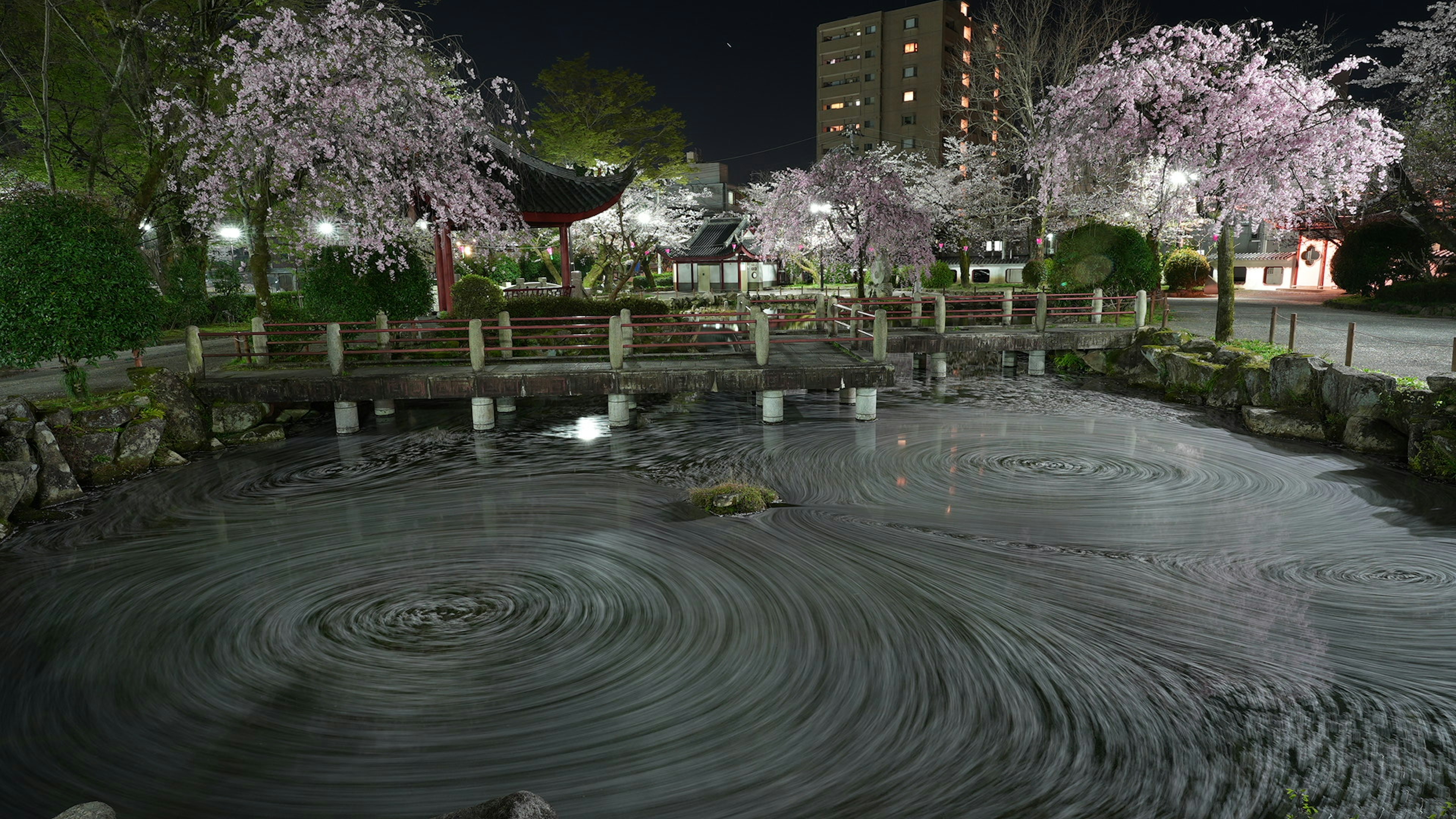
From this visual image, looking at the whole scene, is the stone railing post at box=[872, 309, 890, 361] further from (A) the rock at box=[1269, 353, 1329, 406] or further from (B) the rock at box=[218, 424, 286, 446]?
(B) the rock at box=[218, 424, 286, 446]

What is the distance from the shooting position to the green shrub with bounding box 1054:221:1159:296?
1031 inches

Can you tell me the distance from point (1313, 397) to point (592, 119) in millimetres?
37807

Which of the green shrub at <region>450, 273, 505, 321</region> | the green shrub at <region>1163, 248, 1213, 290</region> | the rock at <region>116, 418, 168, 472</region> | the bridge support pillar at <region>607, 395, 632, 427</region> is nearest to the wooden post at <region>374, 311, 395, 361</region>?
the green shrub at <region>450, 273, 505, 321</region>

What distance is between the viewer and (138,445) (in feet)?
44.9

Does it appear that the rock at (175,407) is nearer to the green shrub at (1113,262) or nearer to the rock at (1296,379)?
the rock at (1296,379)

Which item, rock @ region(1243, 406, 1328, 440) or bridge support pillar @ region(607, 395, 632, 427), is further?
bridge support pillar @ region(607, 395, 632, 427)

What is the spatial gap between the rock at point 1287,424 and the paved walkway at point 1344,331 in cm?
224

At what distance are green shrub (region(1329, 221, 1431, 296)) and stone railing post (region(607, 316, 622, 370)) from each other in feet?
108

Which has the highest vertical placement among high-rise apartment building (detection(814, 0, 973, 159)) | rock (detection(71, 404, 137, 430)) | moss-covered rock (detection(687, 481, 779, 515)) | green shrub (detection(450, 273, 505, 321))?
high-rise apartment building (detection(814, 0, 973, 159))

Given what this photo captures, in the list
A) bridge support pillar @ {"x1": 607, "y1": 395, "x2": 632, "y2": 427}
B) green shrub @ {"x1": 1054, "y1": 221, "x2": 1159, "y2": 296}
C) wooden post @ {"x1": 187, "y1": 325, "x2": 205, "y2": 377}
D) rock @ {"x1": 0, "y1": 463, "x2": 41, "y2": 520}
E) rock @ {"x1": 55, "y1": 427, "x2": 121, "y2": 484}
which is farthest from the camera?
green shrub @ {"x1": 1054, "y1": 221, "x2": 1159, "y2": 296}

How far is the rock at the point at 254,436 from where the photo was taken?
15.8 meters

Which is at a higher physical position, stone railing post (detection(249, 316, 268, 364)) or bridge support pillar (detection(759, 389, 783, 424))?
stone railing post (detection(249, 316, 268, 364))

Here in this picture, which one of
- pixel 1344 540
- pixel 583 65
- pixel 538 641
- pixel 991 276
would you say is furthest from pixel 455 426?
pixel 991 276

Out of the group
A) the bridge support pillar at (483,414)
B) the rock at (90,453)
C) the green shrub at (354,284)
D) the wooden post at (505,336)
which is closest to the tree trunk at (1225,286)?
the wooden post at (505,336)
